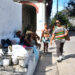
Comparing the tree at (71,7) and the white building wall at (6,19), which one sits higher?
the white building wall at (6,19)

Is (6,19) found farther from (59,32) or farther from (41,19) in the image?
(41,19)

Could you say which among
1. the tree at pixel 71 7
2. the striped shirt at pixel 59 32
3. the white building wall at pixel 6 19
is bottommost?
the tree at pixel 71 7

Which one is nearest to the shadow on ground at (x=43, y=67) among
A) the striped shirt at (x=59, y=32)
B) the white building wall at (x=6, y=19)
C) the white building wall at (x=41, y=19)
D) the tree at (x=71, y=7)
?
the striped shirt at (x=59, y=32)

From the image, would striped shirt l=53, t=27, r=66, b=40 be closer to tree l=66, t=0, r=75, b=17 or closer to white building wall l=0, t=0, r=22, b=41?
white building wall l=0, t=0, r=22, b=41

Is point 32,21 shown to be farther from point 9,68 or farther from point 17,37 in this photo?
point 9,68

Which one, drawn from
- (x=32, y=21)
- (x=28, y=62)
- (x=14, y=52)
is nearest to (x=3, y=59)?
(x=14, y=52)

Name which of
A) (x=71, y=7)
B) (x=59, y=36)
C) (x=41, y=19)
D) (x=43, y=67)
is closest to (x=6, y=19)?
(x=43, y=67)

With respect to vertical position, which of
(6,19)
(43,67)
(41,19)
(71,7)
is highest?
(6,19)

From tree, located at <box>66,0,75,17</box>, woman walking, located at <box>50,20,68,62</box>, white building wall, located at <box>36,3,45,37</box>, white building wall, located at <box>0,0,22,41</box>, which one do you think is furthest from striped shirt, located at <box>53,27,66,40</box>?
tree, located at <box>66,0,75,17</box>

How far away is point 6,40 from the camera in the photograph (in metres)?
7.21

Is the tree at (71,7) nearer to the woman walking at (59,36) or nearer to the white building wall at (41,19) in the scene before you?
the white building wall at (41,19)

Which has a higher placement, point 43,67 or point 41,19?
point 41,19

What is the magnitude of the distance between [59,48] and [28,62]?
9.46 ft

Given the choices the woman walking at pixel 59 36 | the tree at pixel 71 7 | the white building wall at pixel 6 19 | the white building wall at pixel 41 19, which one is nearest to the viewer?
the white building wall at pixel 6 19
